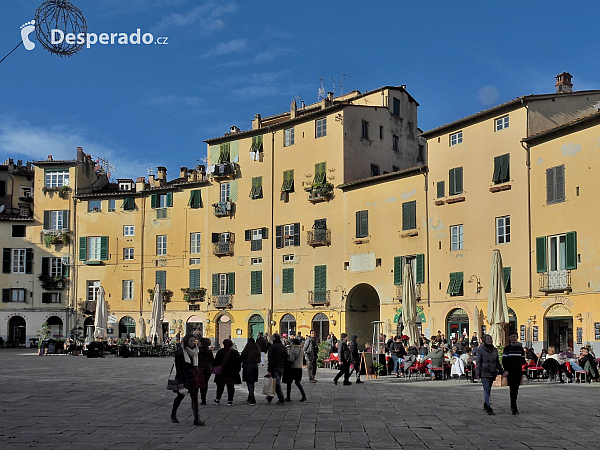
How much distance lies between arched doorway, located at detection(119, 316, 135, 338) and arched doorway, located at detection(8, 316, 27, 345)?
8.62 metres

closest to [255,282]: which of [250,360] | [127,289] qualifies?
[127,289]

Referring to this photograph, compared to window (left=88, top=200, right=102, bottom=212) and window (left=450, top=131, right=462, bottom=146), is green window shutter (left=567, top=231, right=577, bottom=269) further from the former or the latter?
window (left=88, top=200, right=102, bottom=212)

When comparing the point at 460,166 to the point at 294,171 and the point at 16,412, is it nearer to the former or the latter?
the point at 294,171

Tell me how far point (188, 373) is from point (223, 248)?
123 feet

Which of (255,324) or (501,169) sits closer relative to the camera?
(501,169)

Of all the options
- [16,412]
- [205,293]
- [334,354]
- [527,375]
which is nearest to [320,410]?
[16,412]

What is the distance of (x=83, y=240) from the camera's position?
5725cm

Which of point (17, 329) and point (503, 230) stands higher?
point (503, 230)

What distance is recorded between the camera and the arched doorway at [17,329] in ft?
193

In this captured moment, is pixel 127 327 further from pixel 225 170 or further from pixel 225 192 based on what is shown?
pixel 225 170

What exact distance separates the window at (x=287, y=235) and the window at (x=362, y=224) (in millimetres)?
4770

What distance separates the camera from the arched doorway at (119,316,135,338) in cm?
5556

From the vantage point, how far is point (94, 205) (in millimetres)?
57781

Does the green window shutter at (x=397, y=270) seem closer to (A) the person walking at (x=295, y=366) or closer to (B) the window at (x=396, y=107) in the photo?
(B) the window at (x=396, y=107)
